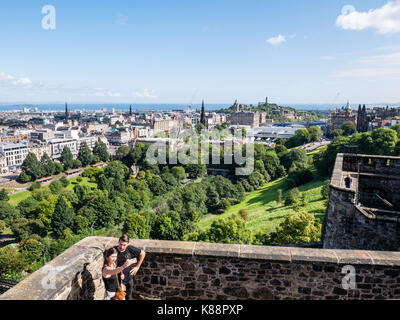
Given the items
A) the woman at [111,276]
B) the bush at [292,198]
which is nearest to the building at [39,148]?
the bush at [292,198]

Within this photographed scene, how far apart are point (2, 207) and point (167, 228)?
26534mm

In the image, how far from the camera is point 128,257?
4.65 meters

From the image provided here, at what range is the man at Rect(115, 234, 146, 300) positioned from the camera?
4.55 m

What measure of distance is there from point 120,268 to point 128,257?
0.95 ft

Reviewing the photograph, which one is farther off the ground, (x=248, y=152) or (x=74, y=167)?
(x=248, y=152)

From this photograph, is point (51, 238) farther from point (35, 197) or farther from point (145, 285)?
point (145, 285)

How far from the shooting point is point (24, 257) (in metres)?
30.9

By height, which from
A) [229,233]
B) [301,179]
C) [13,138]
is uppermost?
[13,138]

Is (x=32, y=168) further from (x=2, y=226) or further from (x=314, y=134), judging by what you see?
(x=314, y=134)

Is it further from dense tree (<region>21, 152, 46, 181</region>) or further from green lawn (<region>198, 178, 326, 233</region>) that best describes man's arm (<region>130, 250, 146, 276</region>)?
dense tree (<region>21, 152, 46, 181</region>)

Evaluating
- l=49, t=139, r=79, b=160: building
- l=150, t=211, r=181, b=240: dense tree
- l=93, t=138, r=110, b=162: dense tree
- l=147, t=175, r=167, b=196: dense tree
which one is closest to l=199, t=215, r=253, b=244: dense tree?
l=150, t=211, r=181, b=240: dense tree

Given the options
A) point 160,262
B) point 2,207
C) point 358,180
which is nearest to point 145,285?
point 160,262

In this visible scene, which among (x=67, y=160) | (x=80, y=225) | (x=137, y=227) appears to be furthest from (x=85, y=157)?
(x=137, y=227)

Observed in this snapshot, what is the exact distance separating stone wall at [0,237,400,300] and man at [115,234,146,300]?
1.07 feet
